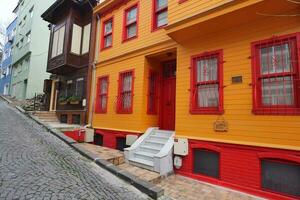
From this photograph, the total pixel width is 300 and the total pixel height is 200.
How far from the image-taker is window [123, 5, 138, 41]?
29.2 feet

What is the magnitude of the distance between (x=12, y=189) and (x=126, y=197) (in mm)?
2150

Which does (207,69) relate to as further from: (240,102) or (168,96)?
(168,96)

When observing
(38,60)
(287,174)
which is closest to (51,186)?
(287,174)

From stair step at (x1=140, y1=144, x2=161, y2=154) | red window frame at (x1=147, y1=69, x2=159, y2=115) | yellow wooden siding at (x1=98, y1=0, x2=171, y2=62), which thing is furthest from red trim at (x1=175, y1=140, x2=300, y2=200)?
yellow wooden siding at (x1=98, y1=0, x2=171, y2=62)

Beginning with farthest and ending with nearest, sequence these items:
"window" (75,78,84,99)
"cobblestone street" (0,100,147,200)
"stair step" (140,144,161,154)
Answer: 1. "window" (75,78,84,99)
2. "stair step" (140,144,161,154)
3. "cobblestone street" (0,100,147,200)

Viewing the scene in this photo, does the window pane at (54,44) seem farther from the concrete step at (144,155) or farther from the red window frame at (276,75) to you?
the red window frame at (276,75)

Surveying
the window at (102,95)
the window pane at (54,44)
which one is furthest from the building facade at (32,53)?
the window at (102,95)

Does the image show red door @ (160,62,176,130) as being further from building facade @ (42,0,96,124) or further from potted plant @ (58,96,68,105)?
potted plant @ (58,96,68,105)

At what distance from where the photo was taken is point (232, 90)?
17.7ft

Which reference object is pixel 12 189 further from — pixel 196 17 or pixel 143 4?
pixel 143 4

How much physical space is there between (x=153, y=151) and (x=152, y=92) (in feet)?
8.57

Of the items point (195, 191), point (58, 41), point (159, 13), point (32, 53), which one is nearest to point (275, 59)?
point (195, 191)

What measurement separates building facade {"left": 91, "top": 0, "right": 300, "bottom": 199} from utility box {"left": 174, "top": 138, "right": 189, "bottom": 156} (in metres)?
0.11

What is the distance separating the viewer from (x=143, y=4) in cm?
850
